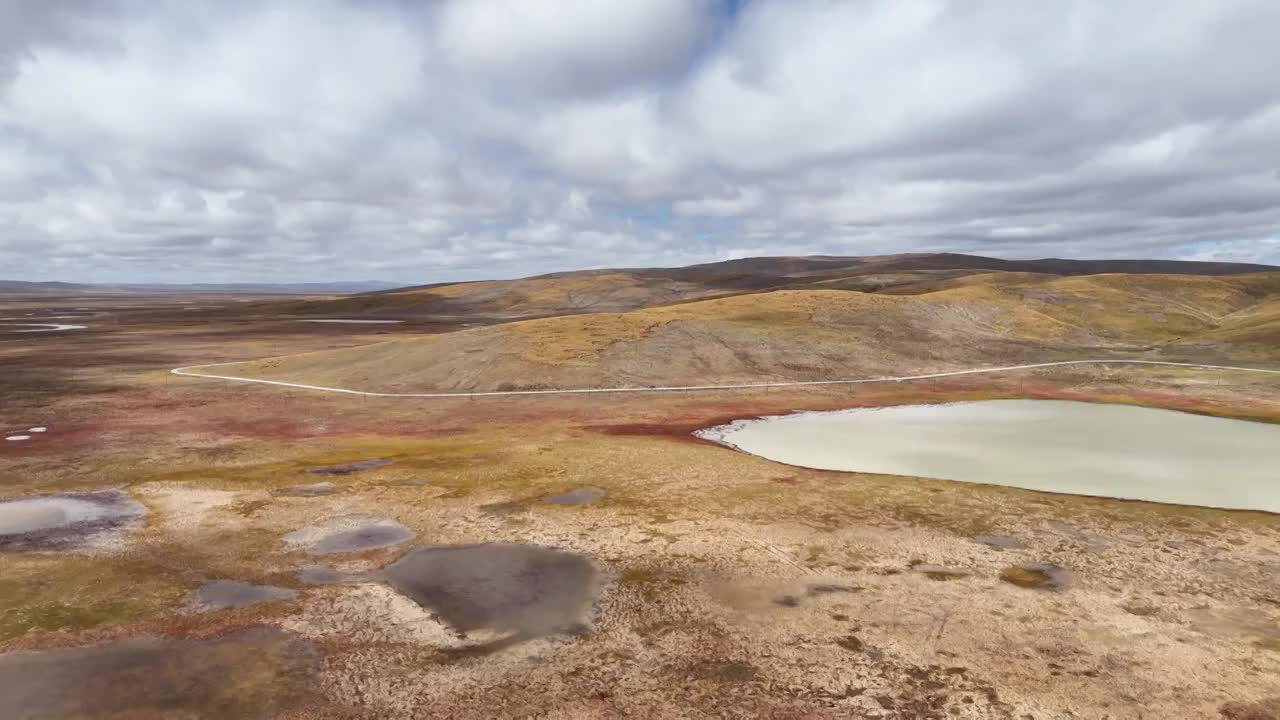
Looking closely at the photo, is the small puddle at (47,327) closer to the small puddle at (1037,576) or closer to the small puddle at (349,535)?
the small puddle at (349,535)

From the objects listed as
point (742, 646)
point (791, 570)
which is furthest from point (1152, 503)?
point (742, 646)

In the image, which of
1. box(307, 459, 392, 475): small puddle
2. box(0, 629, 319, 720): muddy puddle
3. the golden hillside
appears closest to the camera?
box(0, 629, 319, 720): muddy puddle

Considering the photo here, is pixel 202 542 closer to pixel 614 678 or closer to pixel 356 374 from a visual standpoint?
pixel 614 678

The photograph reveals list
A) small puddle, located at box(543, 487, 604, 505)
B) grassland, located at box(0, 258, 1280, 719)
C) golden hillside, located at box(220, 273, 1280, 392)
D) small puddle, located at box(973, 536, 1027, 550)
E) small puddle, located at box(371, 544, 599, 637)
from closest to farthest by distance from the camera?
grassland, located at box(0, 258, 1280, 719)
small puddle, located at box(371, 544, 599, 637)
small puddle, located at box(973, 536, 1027, 550)
small puddle, located at box(543, 487, 604, 505)
golden hillside, located at box(220, 273, 1280, 392)

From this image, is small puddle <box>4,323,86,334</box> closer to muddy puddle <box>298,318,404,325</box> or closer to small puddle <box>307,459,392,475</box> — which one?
muddy puddle <box>298,318,404,325</box>

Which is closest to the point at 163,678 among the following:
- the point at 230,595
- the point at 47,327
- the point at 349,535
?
the point at 230,595

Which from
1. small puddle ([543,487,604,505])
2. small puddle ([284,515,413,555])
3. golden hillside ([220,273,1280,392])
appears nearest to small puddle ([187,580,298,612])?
small puddle ([284,515,413,555])

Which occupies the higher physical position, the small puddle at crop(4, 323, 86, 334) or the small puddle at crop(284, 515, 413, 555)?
the small puddle at crop(4, 323, 86, 334)
